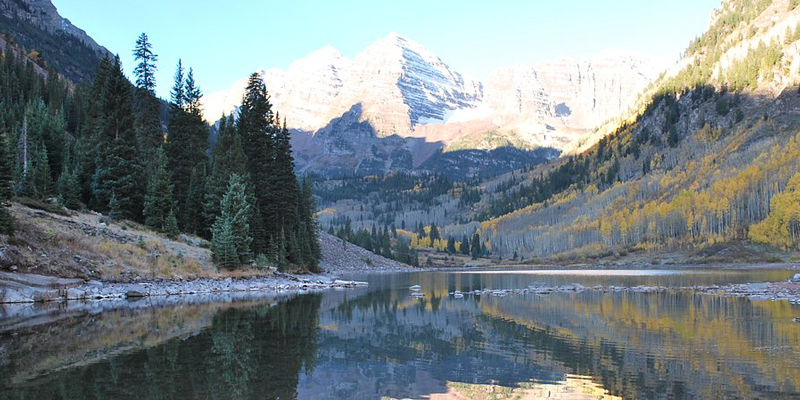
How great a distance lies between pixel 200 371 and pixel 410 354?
927 centimetres

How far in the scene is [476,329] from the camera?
32969mm

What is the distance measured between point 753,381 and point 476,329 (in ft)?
53.1

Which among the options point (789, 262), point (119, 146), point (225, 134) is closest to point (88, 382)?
point (119, 146)

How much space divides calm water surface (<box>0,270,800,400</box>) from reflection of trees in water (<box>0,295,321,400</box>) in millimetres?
61

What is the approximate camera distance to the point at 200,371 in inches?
806

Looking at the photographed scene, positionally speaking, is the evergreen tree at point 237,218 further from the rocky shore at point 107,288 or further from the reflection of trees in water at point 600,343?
the reflection of trees in water at point 600,343

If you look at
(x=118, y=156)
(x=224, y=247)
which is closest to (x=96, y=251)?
(x=224, y=247)

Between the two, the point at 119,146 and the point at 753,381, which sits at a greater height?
the point at 119,146

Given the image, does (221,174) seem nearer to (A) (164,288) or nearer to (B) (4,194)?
(A) (164,288)

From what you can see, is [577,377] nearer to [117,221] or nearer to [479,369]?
[479,369]

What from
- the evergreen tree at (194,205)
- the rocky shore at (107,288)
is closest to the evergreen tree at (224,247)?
the rocky shore at (107,288)

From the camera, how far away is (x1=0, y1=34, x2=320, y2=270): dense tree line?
65.3 metres

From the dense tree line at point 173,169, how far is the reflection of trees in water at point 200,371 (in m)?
37.5

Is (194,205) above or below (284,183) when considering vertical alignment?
below
